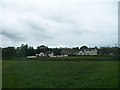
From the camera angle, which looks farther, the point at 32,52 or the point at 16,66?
the point at 32,52

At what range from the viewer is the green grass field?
8078mm

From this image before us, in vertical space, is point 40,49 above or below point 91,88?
above

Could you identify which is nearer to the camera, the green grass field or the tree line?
the green grass field

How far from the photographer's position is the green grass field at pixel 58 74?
8.08 m

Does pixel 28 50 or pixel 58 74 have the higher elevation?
pixel 28 50

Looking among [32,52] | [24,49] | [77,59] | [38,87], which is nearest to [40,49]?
[32,52]

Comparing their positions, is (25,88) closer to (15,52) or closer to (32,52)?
(15,52)

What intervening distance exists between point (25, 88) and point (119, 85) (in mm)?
2940

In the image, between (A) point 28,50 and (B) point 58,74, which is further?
(A) point 28,50

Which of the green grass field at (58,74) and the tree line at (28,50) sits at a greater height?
the tree line at (28,50)

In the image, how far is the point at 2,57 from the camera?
38.1 feet

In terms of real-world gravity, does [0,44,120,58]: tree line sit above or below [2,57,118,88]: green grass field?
above

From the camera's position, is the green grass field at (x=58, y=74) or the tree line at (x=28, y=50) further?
the tree line at (x=28, y=50)

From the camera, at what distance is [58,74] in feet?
36.5
